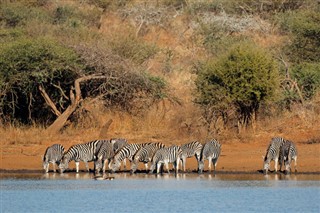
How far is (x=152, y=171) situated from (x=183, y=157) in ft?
2.83

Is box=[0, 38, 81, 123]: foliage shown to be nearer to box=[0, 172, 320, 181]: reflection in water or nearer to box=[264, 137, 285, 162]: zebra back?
box=[0, 172, 320, 181]: reflection in water

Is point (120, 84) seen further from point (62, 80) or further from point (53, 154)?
point (53, 154)

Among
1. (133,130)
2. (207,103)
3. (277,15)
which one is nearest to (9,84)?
(133,130)

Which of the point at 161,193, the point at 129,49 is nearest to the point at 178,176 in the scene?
the point at 161,193

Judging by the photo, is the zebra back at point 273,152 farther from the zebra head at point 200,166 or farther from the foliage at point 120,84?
the foliage at point 120,84

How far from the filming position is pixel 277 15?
45.4m

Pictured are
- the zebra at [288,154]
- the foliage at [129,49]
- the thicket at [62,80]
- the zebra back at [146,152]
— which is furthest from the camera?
the foliage at [129,49]

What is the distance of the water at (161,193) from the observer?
18781 mm

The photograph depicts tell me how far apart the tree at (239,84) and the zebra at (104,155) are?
3.94 metres

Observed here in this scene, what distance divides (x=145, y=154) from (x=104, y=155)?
1.09m

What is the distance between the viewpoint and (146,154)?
80.6ft

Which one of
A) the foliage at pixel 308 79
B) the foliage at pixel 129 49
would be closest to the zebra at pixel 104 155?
the foliage at pixel 129 49

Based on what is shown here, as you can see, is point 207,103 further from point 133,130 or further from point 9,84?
point 9,84

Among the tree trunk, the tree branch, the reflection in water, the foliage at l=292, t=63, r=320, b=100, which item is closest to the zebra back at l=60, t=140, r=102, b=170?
the reflection in water
